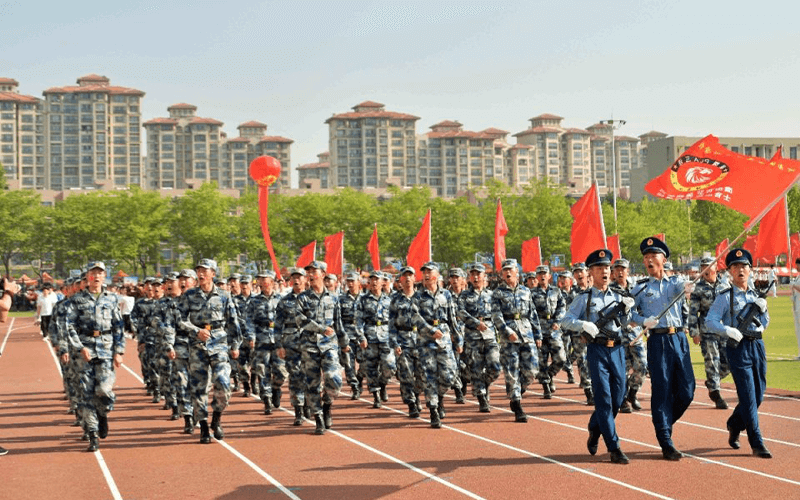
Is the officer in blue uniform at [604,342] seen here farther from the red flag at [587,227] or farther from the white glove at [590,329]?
the red flag at [587,227]

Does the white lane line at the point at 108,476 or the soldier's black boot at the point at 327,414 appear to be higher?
the soldier's black boot at the point at 327,414

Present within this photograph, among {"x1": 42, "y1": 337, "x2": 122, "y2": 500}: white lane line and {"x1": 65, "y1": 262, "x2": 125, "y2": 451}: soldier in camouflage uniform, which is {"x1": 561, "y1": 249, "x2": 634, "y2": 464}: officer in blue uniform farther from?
{"x1": 65, "y1": 262, "x2": 125, "y2": 451}: soldier in camouflage uniform

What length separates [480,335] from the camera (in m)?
13.5

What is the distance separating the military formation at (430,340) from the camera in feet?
30.6

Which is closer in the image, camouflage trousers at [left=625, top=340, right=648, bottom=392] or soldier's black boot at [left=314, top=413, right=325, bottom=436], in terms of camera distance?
soldier's black boot at [left=314, top=413, right=325, bottom=436]

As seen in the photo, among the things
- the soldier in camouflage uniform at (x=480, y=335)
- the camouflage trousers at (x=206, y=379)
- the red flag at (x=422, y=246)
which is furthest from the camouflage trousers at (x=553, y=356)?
the red flag at (x=422, y=246)

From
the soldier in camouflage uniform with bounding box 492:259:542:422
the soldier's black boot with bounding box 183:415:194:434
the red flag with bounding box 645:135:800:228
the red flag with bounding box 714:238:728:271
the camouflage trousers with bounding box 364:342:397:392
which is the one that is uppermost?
the red flag with bounding box 645:135:800:228

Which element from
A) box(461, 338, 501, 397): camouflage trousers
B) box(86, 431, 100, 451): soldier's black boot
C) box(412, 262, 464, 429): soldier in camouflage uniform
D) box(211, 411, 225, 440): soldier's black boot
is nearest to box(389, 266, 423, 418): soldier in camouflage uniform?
box(412, 262, 464, 429): soldier in camouflage uniform

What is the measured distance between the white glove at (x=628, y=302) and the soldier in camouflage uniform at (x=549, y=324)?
522 cm

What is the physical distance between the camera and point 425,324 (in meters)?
12.5

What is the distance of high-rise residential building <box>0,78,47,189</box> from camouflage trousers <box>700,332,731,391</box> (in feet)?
584

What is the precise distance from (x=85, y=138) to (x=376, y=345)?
573 ft

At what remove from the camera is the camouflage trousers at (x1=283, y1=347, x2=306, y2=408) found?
12.2 metres

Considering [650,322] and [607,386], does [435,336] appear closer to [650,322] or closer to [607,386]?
[607,386]
